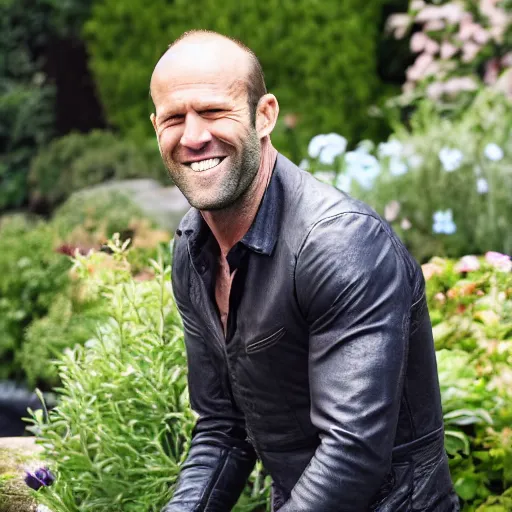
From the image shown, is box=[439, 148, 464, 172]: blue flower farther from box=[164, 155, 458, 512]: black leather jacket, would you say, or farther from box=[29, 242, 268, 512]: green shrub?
box=[164, 155, 458, 512]: black leather jacket

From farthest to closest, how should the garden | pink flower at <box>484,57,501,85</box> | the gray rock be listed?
pink flower at <box>484,57,501,85</box>, the gray rock, the garden

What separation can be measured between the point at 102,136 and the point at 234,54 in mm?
6339

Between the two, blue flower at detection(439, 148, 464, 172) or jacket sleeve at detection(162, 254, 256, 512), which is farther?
blue flower at detection(439, 148, 464, 172)

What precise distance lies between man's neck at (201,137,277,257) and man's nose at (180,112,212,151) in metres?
0.16

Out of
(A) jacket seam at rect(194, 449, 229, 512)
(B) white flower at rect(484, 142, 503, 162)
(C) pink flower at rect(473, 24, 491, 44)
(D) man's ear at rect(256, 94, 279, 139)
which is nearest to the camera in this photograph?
(D) man's ear at rect(256, 94, 279, 139)

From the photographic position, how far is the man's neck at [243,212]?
1988 mm

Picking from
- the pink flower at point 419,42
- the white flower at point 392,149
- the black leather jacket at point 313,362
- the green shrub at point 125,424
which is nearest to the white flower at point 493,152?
the white flower at point 392,149

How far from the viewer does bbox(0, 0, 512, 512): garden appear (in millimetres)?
2818

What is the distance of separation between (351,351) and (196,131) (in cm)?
53

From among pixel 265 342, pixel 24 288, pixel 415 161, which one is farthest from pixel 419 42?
pixel 265 342

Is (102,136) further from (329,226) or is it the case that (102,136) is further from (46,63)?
(329,226)

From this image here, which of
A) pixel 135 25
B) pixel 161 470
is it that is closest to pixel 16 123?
pixel 135 25

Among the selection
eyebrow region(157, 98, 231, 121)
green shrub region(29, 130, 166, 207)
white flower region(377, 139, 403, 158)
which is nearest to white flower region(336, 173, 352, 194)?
white flower region(377, 139, 403, 158)

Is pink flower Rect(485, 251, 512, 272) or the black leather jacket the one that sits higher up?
the black leather jacket
